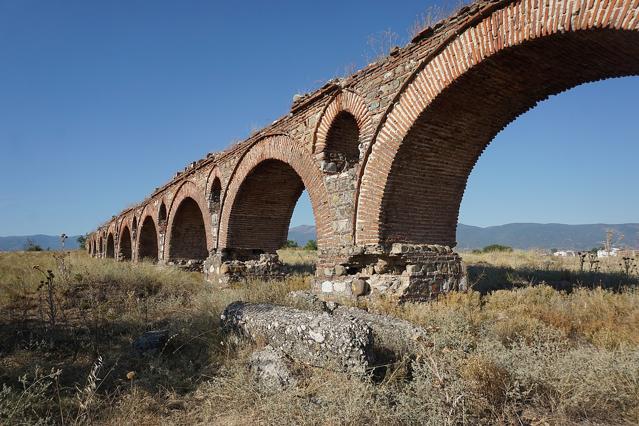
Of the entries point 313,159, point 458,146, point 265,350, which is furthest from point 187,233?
point 265,350

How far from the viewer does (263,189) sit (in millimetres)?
11445

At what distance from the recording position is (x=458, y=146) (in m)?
6.66

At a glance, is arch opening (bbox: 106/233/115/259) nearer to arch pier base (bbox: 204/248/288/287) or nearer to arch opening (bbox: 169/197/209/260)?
arch opening (bbox: 169/197/209/260)

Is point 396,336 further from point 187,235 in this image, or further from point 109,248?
point 109,248

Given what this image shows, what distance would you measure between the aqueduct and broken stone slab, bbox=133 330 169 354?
3.17 meters

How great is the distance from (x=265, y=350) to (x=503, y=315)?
3340mm

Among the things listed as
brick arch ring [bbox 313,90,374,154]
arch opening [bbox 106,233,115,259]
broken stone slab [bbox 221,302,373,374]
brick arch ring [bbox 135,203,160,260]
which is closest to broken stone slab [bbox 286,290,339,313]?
broken stone slab [bbox 221,302,373,374]

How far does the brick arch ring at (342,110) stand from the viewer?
689 cm

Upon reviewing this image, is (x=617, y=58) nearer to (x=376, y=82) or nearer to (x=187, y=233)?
(x=376, y=82)

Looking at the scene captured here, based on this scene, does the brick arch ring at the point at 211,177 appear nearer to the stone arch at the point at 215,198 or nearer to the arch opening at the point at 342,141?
the stone arch at the point at 215,198

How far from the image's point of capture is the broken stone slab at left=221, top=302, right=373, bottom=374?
11.4 ft

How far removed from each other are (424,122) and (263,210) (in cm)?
654

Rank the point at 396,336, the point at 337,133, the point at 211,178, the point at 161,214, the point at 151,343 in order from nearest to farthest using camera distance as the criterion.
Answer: the point at 396,336
the point at 151,343
the point at 337,133
the point at 211,178
the point at 161,214

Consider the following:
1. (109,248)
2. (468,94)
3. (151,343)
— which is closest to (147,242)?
(109,248)
